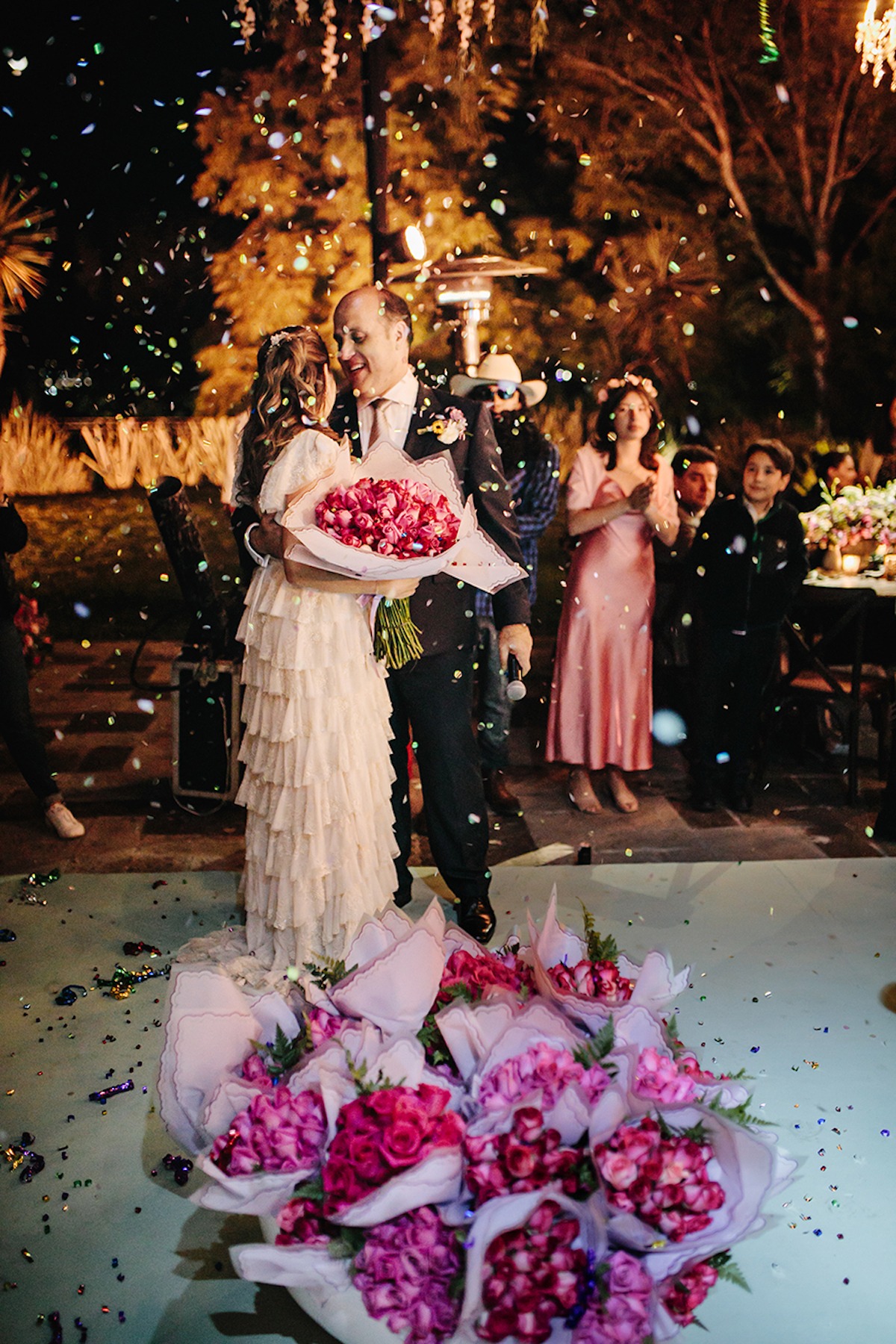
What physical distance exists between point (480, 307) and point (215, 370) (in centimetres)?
146

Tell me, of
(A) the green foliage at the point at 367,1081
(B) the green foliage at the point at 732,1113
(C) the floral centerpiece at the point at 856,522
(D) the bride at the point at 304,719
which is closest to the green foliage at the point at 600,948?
(B) the green foliage at the point at 732,1113

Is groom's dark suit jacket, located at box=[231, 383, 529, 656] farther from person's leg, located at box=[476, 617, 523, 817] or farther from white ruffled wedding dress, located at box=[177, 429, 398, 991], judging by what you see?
person's leg, located at box=[476, 617, 523, 817]

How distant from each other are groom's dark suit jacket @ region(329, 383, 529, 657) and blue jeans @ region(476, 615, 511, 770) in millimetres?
1260

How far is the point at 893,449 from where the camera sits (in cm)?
615

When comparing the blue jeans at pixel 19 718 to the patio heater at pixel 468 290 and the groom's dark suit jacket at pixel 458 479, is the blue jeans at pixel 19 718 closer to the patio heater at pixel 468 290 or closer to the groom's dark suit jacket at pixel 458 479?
the groom's dark suit jacket at pixel 458 479

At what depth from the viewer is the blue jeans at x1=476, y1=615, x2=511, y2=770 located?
4352 mm

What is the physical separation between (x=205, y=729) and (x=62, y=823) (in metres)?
0.62

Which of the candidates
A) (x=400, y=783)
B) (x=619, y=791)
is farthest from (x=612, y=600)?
(x=400, y=783)

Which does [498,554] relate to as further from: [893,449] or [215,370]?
[893,449]

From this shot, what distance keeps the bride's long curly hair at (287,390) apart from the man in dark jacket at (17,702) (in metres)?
1.52

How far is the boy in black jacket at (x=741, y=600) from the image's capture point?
170 inches

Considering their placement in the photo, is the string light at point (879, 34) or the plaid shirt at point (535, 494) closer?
the plaid shirt at point (535, 494)

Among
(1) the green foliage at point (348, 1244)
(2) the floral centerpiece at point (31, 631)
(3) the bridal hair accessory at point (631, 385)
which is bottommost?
(1) the green foliage at point (348, 1244)

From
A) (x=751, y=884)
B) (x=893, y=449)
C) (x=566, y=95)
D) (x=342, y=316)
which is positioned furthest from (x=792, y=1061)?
(x=566, y=95)
